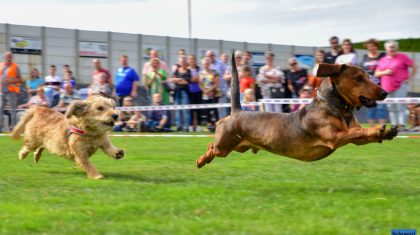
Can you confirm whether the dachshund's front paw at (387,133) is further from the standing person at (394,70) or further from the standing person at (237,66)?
the standing person at (237,66)

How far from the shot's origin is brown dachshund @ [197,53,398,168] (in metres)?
6.00

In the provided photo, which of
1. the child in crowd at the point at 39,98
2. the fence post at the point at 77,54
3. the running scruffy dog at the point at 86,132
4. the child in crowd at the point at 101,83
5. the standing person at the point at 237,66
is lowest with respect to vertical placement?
the running scruffy dog at the point at 86,132

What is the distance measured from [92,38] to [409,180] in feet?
56.1

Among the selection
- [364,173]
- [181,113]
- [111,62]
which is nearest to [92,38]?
[111,62]

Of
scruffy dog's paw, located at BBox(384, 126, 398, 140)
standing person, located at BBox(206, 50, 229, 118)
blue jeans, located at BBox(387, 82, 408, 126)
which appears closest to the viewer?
scruffy dog's paw, located at BBox(384, 126, 398, 140)

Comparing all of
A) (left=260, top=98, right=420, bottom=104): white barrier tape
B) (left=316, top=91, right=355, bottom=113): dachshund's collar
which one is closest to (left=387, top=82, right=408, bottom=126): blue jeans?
(left=260, top=98, right=420, bottom=104): white barrier tape

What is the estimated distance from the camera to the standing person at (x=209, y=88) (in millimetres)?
15160

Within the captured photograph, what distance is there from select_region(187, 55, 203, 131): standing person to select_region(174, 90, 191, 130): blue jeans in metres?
0.10

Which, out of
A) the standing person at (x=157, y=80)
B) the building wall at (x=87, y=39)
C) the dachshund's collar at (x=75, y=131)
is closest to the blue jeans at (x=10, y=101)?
the standing person at (x=157, y=80)

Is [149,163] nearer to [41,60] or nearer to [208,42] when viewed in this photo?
[41,60]

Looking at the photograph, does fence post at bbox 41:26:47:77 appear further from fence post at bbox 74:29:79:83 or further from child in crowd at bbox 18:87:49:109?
child in crowd at bbox 18:87:49:109

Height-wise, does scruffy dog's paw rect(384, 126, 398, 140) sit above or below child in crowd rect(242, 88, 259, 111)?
below

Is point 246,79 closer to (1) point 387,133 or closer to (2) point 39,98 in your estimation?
(2) point 39,98

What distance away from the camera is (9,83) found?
16.0 m
